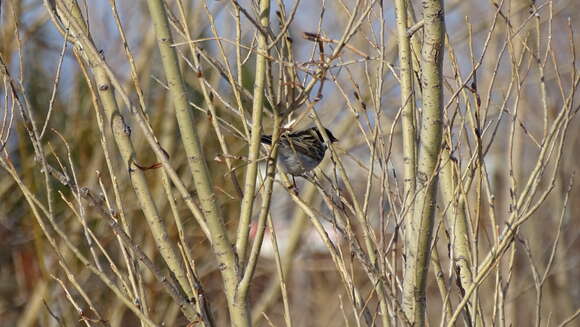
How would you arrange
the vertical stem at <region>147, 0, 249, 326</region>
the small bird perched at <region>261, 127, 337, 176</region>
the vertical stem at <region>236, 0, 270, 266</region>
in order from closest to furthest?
the vertical stem at <region>236, 0, 270, 266</region> → the vertical stem at <region>147, 0, 249, 326</region> → the small bird perched at <region>261, 127, 337, 176</region>

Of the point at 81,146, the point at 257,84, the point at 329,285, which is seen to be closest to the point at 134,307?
the point at 257,84

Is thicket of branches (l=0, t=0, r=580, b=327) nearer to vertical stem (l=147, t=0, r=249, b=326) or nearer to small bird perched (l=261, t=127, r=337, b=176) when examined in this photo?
vertical stem (l=147, t=0, r=249, b=326)

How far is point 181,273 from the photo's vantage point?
2.52 m

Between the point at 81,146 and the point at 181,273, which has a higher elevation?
the point at 81,146

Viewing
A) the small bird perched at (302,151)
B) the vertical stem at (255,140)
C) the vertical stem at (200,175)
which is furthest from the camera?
the small bird perched at (302,151)

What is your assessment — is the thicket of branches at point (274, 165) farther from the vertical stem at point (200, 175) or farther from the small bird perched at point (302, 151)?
the small bird perched at point (302, 151)

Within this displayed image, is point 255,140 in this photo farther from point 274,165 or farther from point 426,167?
point 426,167

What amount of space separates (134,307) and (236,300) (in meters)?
0.32

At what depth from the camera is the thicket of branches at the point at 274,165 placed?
2.38 meters

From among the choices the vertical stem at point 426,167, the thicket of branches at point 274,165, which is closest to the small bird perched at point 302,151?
the thicket of branches at point 274,165

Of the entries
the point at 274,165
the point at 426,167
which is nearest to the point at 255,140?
the point at 274,165

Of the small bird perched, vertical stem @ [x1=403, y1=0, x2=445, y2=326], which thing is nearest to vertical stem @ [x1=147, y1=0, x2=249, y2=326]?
vertical stem @ [x1=403, y1=0, x2=445, y2=326]

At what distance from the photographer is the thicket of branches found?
93.7 inches

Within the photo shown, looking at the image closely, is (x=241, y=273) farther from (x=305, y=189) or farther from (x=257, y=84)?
(x=305, y=189)
